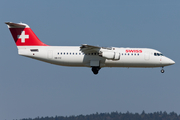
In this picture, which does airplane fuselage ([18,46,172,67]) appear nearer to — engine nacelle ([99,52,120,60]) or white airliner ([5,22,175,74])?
white airliner ([5,22,175,74])

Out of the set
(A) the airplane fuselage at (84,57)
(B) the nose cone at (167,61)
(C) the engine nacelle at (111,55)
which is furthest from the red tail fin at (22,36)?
(B) the nose cone at (167,61)

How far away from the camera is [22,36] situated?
150 ft

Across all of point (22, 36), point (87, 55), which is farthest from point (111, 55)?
point (22, 36)

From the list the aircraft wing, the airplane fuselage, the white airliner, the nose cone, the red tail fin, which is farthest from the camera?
the red tail fin

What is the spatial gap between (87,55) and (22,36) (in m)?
8.49

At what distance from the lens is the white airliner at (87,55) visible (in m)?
43.7

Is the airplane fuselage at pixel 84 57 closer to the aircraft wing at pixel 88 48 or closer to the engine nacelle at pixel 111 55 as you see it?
the aircraft wing at pixel 88 48

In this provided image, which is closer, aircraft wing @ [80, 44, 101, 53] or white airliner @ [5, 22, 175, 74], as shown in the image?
aircraft wing @ [80, 44, 101, 53]

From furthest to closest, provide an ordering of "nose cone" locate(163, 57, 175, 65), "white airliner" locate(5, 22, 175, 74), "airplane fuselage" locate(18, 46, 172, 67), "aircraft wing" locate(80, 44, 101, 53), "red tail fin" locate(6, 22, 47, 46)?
"red tail fin" locate(6, 22, 47, 46) → "nose cone" locate(163, 57, 175, 65) → "airplane fuselage" locate(18, 46, 172, 67) → "white airliner" locate(5, 22, 175, 74) → "aircraft wing" locate(80, 44, 101, 53)

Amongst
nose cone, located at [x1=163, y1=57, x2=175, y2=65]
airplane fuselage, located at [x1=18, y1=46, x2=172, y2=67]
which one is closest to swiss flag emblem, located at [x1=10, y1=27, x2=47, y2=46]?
airplane fuselage, located at [x1=18, y1=46, x2=172, y2=67]

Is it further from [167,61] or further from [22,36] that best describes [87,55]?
[167,61]

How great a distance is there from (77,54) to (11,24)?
883cm

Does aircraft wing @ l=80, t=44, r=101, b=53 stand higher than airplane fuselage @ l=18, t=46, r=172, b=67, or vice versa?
aircraft wing @ l=80, t=44, r=101, b=53

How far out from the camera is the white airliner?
4366 cm
